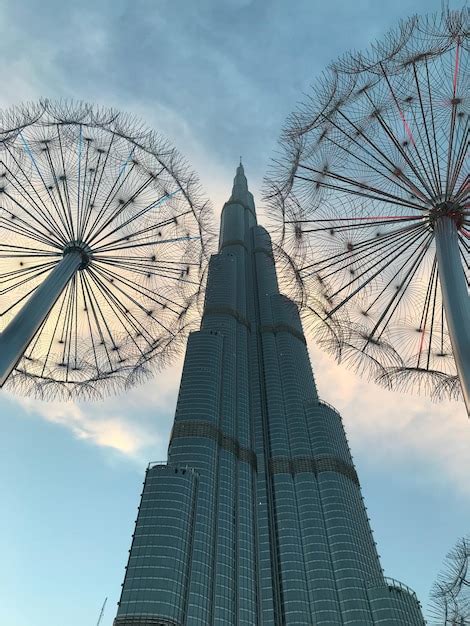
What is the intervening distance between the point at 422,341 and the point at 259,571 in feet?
379

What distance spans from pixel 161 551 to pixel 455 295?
338ft

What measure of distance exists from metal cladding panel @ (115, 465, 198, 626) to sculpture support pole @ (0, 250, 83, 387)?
9055 cm

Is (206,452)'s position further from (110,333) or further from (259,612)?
(110,333)

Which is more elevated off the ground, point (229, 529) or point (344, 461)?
point (344, 461)

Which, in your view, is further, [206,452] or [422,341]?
[206,452]

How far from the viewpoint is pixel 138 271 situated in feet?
111

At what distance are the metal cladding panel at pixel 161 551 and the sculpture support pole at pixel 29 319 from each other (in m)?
90.6

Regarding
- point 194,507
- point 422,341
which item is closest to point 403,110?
point 422,341

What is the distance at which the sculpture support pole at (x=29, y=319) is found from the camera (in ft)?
69.7

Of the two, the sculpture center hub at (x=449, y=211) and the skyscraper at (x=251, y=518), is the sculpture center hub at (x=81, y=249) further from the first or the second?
the skyscraper at (x=251, y=518)

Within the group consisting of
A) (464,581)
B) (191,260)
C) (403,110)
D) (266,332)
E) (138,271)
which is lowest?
(464,581)

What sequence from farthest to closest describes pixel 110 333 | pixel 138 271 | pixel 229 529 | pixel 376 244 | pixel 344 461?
pixel 344 461 → pixel 229 529 → pixel 110 333 → pixel 138 271 → pixel 376 244

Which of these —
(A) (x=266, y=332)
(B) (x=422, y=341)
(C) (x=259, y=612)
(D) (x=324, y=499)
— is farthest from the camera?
(A) (x=266, y=332)

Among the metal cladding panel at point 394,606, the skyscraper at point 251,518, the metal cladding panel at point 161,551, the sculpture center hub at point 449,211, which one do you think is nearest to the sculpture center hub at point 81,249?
the sculpture center hub at point 449,211
